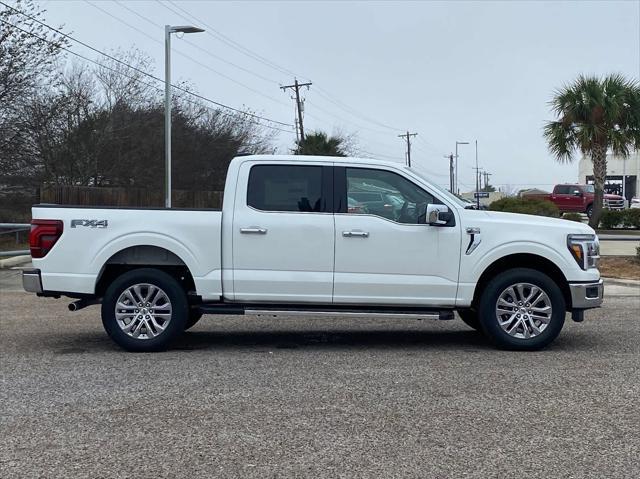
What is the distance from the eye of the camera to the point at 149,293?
7.50m

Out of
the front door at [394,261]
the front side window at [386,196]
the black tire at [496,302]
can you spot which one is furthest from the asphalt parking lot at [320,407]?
the front side window at [386,196]

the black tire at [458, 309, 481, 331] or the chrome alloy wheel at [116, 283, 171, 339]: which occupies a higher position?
the chrome alloy wheel at [116, 283, 171, 339]

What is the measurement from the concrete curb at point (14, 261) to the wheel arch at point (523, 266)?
39.8 ft

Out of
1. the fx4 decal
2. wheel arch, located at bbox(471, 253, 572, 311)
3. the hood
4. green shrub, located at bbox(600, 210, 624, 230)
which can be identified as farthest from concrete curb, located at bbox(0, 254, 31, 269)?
green shrub, located at bbox(600, 210, 624, 230)

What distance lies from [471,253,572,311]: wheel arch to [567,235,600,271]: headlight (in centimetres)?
24

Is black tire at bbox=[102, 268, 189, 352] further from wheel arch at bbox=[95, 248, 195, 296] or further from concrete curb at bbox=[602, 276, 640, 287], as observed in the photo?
concrete curb at bbox=[602, 276, 640, 287]

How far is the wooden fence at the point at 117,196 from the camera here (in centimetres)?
2323

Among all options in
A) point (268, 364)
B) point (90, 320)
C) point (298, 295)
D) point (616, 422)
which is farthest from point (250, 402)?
point (90, 320)

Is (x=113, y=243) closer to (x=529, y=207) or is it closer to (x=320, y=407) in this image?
(x=320, y=407)

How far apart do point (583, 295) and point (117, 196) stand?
69.4ft

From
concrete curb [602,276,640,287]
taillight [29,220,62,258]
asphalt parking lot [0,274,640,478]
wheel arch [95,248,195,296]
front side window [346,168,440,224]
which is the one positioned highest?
front side window [346,168,440,224]

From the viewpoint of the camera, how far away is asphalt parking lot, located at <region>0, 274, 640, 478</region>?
14.4 feet

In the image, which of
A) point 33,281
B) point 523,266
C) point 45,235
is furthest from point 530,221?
point 33,281

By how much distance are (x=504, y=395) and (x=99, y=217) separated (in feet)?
14.6
